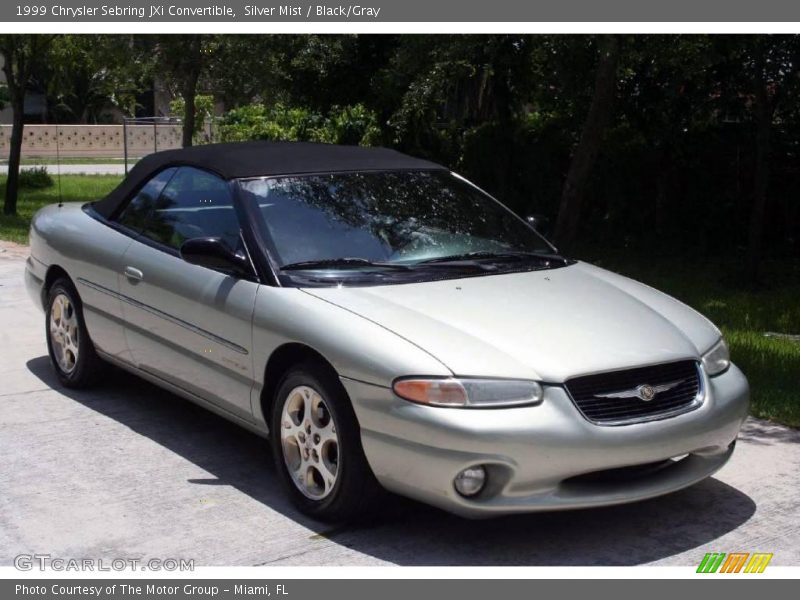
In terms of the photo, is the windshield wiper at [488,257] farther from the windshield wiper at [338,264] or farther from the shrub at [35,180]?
the shrub at [35,180]

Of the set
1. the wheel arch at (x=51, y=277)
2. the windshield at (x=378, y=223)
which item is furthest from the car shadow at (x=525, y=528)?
the wheel arch at (x=51, y=277)

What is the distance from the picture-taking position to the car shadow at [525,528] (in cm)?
461

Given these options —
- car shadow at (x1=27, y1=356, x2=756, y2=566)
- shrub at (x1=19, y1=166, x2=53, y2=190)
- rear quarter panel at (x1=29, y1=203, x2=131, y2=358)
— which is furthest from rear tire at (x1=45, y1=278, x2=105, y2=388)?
shrub at (x1=19, y1=166, x2=53, y2=190)

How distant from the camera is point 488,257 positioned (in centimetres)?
570

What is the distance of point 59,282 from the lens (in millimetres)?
7125

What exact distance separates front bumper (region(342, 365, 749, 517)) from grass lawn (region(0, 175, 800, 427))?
7.36 feet

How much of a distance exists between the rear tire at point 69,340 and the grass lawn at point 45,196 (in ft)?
25.3

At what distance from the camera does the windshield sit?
545cm

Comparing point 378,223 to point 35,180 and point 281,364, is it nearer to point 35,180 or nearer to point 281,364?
point 281,364

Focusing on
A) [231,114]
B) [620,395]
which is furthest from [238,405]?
[231,114]

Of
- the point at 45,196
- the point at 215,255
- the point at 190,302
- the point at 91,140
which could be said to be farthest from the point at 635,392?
the point at 91,140

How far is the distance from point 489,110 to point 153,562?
13.3 m

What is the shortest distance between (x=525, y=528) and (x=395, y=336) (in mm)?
997

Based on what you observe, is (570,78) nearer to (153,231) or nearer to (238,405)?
(153,231)
